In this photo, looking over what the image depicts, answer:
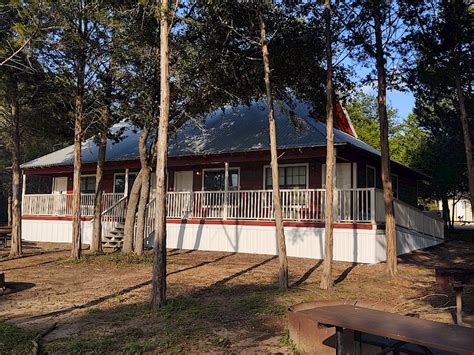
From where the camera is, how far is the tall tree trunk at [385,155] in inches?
440

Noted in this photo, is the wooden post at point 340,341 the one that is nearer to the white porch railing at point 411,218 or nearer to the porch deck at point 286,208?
the porch deck at point 286,208

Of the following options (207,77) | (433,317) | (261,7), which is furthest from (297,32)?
(433,317)

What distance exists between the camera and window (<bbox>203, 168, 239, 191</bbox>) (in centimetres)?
1953

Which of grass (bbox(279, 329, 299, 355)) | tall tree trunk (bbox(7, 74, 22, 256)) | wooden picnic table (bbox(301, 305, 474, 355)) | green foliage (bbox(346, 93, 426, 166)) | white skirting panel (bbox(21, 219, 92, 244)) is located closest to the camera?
wooden picnic table (bbox(301, 305, 474, 355))

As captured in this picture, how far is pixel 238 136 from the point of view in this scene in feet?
60.8

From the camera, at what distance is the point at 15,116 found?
14.8 meters

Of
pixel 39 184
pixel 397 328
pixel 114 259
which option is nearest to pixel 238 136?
pixel 114 259

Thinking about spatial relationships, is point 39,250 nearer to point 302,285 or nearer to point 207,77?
point 207,77

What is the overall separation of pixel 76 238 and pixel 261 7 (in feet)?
29.0

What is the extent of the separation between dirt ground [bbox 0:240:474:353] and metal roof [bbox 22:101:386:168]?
4394mm

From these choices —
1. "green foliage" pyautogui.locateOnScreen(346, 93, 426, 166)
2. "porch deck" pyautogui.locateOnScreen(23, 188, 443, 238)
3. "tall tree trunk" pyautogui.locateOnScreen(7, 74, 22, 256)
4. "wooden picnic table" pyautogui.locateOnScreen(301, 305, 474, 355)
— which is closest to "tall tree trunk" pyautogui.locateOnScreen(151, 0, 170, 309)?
"wooden picnic table" pyautogui.locateOnScreen(301, 305, 474, 355)

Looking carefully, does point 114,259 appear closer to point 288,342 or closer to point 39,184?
point 288,342

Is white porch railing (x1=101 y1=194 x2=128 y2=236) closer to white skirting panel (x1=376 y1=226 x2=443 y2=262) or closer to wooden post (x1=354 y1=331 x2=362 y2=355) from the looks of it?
white skirting panel (x1=376 y1=226 x2=443 y2=262)

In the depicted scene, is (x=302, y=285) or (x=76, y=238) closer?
(x=302, y=285)
